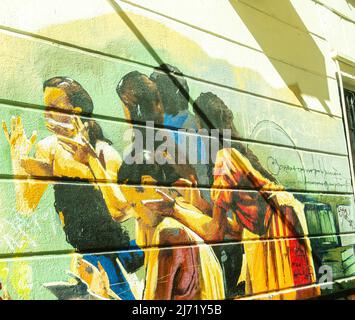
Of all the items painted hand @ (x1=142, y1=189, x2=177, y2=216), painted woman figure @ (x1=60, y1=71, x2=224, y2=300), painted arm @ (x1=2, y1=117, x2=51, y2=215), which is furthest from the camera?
painted hand @ (x1=142, y1=189, x2=177, y2=216)

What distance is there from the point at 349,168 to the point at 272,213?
4.99 ft

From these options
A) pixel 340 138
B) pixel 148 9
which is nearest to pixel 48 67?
pixel 148 9

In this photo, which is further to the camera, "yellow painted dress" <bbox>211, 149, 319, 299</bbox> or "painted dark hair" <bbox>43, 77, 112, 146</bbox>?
"yellow painted dress" <bbox>211, 149, 319, 299</bbox>

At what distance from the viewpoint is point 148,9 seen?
3.24 meters

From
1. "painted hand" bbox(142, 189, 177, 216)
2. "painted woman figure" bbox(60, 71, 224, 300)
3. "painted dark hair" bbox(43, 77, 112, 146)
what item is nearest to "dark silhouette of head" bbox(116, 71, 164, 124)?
"painted woman figure" bbox(60, 71, 224, 300)

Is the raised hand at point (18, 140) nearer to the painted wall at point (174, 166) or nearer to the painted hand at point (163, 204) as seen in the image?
the painted wall at point (174, 166)

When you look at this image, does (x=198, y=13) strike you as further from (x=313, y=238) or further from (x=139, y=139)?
(x=313, y=238)

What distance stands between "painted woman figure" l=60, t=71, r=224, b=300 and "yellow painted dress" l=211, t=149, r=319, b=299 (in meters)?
0.41

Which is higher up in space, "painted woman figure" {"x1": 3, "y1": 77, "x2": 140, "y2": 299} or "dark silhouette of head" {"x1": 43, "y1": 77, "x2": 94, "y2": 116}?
"dark silhouette of head" {"x1": 43, "y1": 77, "x2": 94, "y2": 116}

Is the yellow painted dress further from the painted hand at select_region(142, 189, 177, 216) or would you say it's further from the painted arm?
the painted arm

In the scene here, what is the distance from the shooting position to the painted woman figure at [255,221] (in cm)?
335

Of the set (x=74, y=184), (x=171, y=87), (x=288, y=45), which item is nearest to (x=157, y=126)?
(x=171, y=87)

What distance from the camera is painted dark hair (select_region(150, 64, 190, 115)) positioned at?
10.6ft

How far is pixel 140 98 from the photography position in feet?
10.1
